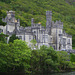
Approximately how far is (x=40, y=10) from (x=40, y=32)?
69.3 metres

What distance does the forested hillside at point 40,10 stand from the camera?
460 ft

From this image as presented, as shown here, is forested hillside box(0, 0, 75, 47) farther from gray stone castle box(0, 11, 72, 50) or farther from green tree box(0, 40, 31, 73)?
green tree box(0, 40, 31, 73)

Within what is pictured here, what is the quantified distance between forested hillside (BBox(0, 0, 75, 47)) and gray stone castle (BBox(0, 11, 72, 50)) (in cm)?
2369

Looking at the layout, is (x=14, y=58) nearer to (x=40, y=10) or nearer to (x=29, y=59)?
(x=29, y=59)

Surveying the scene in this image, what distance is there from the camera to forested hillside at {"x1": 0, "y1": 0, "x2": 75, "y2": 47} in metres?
140

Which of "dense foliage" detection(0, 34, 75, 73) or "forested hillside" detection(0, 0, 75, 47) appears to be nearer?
"dense foliage" detection(0, 34, 75, 73)

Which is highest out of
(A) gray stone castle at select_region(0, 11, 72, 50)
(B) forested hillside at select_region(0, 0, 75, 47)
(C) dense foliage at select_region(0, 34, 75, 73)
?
(B) forested hillside at select_region(0, 0, 75, 47)

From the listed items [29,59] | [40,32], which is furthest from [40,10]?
[29,59]

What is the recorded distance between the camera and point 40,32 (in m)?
94.0

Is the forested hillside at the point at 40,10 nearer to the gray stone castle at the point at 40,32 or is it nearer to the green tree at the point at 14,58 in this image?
the gray stone castle at the point at 40,32

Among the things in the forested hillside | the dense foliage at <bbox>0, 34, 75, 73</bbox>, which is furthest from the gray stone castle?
the forested hillside

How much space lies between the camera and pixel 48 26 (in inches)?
4070

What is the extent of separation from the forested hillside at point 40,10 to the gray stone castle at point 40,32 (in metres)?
23.7

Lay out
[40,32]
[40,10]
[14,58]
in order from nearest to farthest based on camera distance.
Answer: [14,58], [40,32], [40,10]
